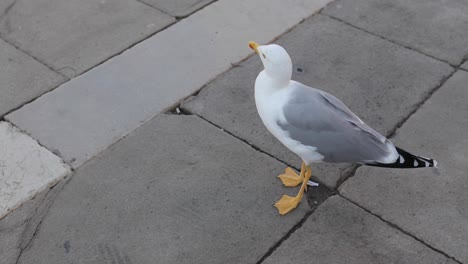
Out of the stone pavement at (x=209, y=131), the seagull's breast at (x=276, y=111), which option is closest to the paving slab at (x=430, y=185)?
the stone pavement at (x=209, y=131)

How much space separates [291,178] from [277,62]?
34.7 inches

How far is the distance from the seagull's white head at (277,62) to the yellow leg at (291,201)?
0.64 meters

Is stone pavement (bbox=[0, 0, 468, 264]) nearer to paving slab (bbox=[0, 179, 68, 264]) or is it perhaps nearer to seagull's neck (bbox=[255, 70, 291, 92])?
paving slab (bbox=[0, 179, 68, 264])

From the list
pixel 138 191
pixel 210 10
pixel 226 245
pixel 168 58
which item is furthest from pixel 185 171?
pixel 210 10

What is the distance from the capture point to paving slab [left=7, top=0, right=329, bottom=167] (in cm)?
383

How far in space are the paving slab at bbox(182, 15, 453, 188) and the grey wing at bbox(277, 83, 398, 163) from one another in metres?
0.56

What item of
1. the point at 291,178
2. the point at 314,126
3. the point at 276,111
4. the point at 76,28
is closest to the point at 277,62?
the point at 276,111

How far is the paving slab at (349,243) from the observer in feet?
9.70

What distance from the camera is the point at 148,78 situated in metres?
4.33

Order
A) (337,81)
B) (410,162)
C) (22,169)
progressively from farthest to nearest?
1. (337,81)
2. (22,169)
3. (410,162)

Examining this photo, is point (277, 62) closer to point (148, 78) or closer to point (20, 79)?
point (148, 78)

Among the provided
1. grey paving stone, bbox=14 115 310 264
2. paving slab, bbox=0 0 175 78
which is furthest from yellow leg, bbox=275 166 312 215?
paving slab, bbox=0 0 175 78

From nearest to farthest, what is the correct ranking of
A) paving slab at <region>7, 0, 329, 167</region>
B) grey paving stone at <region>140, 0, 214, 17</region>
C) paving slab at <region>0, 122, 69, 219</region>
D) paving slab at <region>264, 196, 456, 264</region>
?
paving slab at <region>264, 196, 456, 264</region> → paving slab at <region>0, 122, 69, 219</region> → paving slab at <region>7, 0, 329, 167</region> → grey paving stone at <region>140, 0, 214, 17</region>

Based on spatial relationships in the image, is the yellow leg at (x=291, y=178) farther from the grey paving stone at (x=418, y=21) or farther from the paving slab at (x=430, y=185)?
the grey paving stone at (x=418, y=21)
